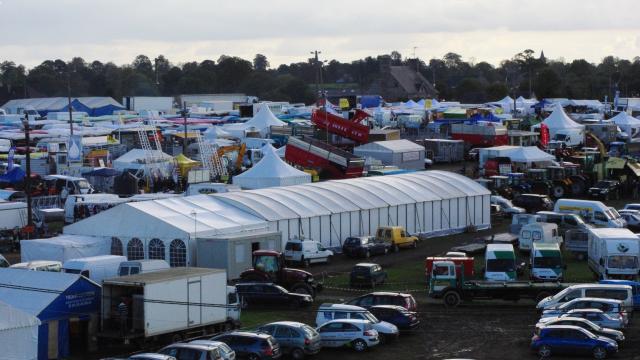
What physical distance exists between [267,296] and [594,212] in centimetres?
1533

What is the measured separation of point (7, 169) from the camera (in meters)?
52.7

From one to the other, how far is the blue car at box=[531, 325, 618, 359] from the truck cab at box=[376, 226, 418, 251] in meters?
14.3

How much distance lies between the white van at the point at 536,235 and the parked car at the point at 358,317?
40.4 ft

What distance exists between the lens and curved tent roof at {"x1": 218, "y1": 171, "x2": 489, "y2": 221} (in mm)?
34969

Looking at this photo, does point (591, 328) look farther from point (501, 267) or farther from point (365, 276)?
point (365, 276)

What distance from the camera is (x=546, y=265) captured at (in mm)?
29984

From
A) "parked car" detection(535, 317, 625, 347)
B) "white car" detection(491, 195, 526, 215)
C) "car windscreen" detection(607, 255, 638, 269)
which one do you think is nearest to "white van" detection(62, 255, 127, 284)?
"parked car" detection(535, 317, 625, 347)

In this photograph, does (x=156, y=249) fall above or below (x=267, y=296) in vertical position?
above

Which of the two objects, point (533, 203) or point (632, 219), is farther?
point (533, 203)

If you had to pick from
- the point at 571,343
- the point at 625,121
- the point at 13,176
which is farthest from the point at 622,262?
the point at 625,121

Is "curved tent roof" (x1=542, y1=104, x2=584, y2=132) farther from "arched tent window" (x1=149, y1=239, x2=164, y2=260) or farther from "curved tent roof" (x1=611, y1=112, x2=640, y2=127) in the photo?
"arched tent window" (x1=149, y1=239, x2=164, y2=260)

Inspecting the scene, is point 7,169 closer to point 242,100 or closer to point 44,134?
point 44,134

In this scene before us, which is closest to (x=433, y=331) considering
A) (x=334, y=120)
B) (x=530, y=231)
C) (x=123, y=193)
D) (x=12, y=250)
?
(x=530, y=231)

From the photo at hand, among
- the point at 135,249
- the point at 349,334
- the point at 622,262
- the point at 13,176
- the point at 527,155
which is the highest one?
the point at 527,155
